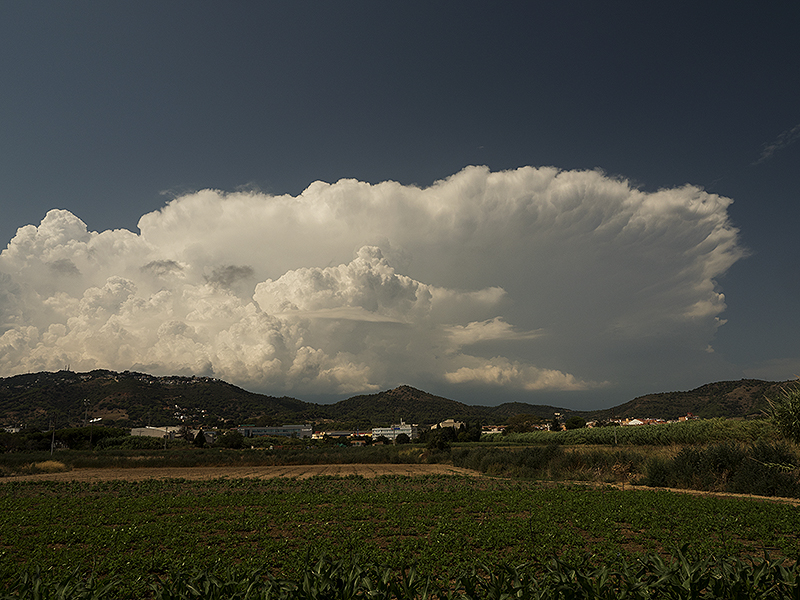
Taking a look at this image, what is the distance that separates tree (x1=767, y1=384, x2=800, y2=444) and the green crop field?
797 cm

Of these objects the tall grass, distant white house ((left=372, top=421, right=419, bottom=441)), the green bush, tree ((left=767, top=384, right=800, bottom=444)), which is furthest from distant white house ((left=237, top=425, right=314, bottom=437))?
tree ((left=767, top=384, right=800, bottom=444))

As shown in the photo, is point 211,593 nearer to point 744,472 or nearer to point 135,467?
point 744,472

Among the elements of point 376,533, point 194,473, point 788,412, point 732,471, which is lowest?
point 194,473

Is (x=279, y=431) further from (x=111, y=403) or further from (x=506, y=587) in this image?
(x=506, y=587)

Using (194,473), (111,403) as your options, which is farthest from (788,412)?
(111,403)

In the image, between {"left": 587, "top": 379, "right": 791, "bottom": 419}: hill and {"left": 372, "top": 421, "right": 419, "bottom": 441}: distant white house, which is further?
{"left": 372, "top": 421, "right": 419, "bottom": 441}: distant white house

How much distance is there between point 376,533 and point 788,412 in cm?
2196

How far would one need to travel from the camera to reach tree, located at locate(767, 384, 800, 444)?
2092 centimetres

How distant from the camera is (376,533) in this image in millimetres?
12617

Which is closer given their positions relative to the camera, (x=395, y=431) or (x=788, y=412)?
(x=788, y=412)

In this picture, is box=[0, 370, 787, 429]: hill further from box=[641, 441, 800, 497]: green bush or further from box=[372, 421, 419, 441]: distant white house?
box=[641, 441, 800, 497]: green bush

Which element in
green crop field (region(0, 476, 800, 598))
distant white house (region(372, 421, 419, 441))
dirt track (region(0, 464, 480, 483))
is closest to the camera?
green crop field (region(0, 476, 800, 598))

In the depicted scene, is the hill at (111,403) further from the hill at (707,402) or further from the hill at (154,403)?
the hill at (707,402)

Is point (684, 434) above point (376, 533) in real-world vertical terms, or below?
below
